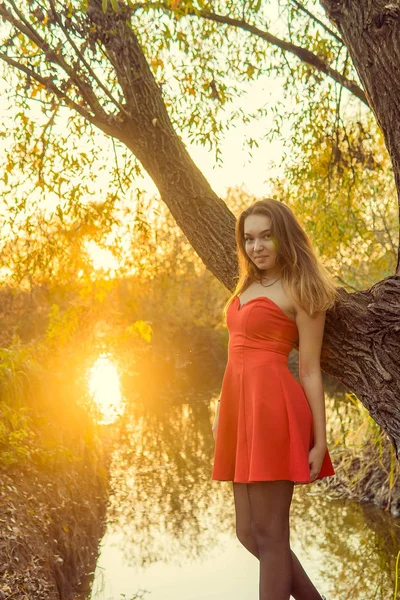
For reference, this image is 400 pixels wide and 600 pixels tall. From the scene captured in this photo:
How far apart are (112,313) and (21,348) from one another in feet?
7.03

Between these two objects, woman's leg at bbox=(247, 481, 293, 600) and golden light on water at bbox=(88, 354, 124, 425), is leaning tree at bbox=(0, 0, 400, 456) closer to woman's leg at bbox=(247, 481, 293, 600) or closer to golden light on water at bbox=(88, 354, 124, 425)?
woman's leg at bbox=(247, 481, 293, 600)

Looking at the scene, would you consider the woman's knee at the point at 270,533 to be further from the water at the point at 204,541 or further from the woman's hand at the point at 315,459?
the water at the point at 204,541

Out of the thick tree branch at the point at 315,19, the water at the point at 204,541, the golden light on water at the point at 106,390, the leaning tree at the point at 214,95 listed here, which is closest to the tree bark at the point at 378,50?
the leaning tree at the point at 214,95

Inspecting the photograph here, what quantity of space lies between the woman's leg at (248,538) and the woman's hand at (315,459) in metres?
0.30

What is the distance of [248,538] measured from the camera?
3.28 meters

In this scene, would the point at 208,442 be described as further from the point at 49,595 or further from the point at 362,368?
the point at 362,368

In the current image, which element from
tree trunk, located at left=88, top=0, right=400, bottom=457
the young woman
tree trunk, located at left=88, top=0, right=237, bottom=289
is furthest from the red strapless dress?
tree trunk, located at left=88, top=0, right=237, bottom=289

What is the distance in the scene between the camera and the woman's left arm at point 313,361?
10.6 feet

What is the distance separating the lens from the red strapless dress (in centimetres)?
314

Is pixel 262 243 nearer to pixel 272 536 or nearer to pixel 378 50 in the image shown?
pixel 378 50

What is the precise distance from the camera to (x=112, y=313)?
1060 centimetres

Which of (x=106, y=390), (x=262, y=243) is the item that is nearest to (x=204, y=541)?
(x=262, y=243)

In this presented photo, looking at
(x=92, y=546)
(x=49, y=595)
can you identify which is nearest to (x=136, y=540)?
(x=92, y=546)

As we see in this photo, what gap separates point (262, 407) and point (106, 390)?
1289 centimetres
